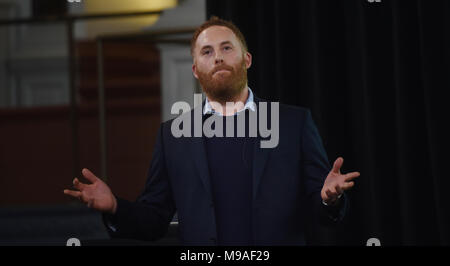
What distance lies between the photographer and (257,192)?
4.58ft

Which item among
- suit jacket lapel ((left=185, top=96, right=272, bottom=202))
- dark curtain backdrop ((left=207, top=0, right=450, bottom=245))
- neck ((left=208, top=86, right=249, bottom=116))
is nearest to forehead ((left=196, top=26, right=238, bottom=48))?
neck ((left=208, top=86, right=249, bottom=116))

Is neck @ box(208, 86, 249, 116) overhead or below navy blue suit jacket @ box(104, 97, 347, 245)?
overhead

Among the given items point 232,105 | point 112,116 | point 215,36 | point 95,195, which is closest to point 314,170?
point 232,105

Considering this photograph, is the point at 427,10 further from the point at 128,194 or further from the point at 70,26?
the point at 128,194

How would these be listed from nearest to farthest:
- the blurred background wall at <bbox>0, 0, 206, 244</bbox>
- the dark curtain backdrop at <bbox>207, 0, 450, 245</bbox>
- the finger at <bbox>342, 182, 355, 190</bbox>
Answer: the finger at <bbox>342, 182, 355, 190</bbox> → the dark curtain backdrop at <bbox>207, 0, 450, 245</bbox> → the blurred background wall at <bbox>0, 0, 206, 244</bbox>

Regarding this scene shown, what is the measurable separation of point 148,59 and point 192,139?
9.84 feet

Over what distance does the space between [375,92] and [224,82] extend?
797 millimetres

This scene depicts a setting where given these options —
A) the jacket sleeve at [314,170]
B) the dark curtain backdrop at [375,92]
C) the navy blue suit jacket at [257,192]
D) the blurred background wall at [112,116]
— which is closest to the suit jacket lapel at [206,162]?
the navy blue suit jacket at [257,192]

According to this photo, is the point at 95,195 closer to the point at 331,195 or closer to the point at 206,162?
the point at 206,162

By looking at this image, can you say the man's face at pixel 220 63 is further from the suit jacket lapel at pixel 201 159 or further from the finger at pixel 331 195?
the finger at pixel 331 195

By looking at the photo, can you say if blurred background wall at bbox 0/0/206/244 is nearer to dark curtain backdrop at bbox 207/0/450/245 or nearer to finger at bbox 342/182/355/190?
dark curtain backdrop at bbox 207/0/450/245

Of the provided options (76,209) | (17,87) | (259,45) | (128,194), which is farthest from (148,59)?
(259,45)

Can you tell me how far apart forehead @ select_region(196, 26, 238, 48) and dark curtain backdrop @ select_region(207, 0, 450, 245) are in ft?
2.41

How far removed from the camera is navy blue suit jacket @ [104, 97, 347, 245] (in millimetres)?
1401
